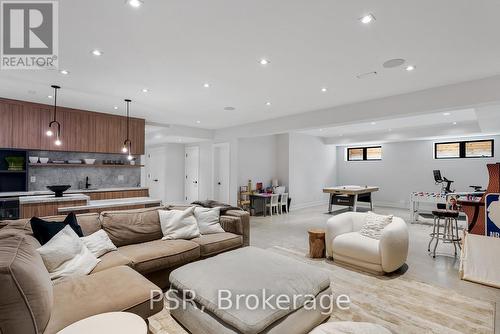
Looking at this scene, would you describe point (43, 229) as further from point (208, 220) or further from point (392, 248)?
point (392, 248)

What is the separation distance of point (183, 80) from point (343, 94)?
2730 millimetres

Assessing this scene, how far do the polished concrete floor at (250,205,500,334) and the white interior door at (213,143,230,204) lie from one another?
1370mm

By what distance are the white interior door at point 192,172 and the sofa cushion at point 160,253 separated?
5995 millimetres

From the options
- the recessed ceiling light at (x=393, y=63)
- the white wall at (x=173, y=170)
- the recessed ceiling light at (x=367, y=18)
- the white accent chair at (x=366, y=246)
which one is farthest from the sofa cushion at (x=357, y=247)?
the white wall at (x=173, y=170)

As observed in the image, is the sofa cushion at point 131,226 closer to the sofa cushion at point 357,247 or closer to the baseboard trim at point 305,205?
the sofa cushion at point 357,247

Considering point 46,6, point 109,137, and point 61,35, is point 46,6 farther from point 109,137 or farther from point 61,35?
point 109,137

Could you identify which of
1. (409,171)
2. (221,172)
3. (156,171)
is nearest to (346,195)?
(409,171)

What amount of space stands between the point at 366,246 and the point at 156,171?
8.48 m

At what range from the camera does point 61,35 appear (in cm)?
244

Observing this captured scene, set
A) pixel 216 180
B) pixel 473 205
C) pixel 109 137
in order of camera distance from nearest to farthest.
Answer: pixel 473 205 < pixel 109 137 < pixel 216 180

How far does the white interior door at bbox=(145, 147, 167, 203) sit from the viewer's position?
9.46m

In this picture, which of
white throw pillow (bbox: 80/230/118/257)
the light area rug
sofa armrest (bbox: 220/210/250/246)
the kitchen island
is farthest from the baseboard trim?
white throw pillow (bbox: 80/230/118/257)

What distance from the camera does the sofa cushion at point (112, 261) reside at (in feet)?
8.00

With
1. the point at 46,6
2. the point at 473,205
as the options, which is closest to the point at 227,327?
the point at 46,6
